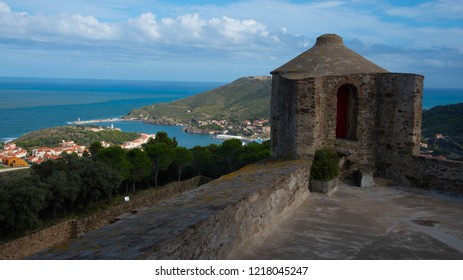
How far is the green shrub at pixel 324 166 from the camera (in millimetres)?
8422

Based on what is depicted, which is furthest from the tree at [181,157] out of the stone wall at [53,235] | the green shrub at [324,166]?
the green shrub at [324,166]

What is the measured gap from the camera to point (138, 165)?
29625 millimetres

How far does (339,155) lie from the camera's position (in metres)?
9.55

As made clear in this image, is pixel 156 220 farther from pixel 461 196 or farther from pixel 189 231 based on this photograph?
pixel 461 196

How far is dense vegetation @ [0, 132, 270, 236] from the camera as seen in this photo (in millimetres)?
20031

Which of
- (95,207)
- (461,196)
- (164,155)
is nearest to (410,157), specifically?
(461,196)

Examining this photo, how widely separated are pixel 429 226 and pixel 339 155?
10.9ft

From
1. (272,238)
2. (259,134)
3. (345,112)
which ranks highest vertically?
(345,112)

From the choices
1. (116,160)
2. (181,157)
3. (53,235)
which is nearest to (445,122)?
(181,157)

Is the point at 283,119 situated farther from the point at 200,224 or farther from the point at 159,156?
the point at 159,156

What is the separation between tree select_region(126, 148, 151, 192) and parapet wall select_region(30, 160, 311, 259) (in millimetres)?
23235

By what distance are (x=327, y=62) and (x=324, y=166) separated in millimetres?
2910

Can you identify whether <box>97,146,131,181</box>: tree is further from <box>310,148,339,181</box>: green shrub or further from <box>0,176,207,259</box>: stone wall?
<box>310,148,339,181</box>: green shrub

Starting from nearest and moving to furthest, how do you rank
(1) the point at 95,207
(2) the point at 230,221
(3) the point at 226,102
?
(2) the point at 230,221 < (1) the point at 95,207 < (3) the point at 226,102
